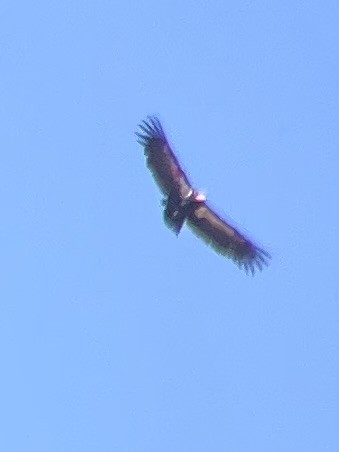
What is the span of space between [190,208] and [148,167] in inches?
44.9

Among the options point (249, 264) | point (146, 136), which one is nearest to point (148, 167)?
point (146, 136)

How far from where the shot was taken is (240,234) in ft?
114

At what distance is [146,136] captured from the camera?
33.5m

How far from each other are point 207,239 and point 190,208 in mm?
1328

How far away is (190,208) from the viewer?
33469mm

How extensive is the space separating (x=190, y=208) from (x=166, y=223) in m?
0.59

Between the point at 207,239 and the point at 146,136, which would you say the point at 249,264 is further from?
the point at 146,136

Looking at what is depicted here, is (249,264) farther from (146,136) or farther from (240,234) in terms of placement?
(146,136)

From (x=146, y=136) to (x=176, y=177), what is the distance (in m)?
1.01

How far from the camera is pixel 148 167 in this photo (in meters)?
33.5

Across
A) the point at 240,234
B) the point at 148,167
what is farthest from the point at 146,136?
the point at 240,234

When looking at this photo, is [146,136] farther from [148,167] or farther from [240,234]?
[240,234]

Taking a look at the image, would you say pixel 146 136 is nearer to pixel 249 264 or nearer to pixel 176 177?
pixel 176 177

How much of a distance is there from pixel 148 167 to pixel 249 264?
3034 millimetres
